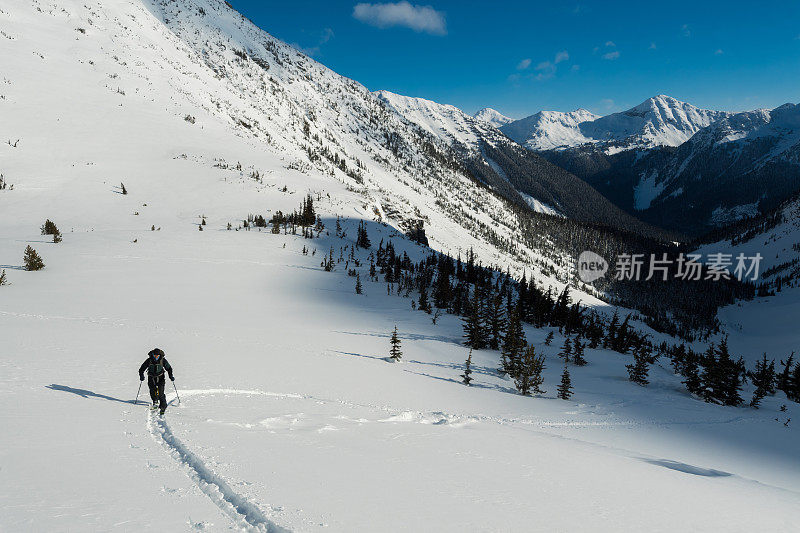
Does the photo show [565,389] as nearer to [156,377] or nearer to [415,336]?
[415,336]

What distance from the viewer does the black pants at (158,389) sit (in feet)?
31.0

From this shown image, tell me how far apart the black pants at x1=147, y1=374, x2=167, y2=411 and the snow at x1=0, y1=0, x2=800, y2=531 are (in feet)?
1.20

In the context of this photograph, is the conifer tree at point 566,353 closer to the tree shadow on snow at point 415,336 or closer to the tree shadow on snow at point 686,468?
the tree shadow on snow at point 415,336

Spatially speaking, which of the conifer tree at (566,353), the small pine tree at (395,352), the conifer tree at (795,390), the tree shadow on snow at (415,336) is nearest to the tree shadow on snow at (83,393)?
the small pine tree at (395,352)

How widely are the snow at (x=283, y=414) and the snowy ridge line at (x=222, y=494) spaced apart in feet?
0.13

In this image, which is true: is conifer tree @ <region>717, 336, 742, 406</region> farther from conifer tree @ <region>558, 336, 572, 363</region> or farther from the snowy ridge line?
the snowy ridge line

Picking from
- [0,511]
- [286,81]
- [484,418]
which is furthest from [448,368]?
[286,81]

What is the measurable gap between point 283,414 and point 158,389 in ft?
10.1

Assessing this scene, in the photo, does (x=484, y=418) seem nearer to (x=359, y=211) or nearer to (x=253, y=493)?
(x=253, y=493)

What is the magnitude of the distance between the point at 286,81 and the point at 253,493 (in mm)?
206880

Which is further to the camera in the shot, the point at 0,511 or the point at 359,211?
the point at 359,211

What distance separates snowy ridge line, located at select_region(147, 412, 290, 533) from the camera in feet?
16.9

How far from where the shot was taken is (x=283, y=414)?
10.1m

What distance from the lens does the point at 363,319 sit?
85.2 ft
